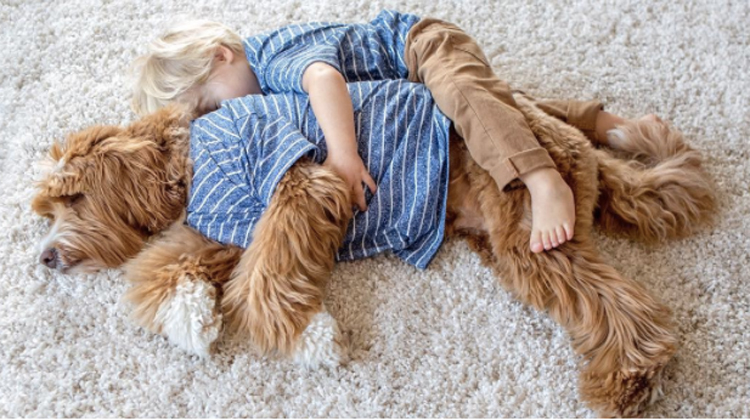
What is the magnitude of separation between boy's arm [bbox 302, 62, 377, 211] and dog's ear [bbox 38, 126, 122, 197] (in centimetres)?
49

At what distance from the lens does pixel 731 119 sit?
1715mm

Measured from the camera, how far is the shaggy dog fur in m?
1.28

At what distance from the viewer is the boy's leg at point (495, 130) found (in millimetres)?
1324

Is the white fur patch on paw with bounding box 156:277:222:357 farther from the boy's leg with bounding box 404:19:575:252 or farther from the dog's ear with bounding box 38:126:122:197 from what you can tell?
the boy's leg with bounding box 404:19:575:252

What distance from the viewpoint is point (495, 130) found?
1382 mm

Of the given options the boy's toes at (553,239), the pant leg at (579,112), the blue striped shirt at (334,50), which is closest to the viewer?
the boy's toes at (553,239)

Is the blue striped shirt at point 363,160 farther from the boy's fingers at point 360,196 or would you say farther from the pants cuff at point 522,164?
the pants cuff at point 522,164

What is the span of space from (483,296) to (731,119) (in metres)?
0.89

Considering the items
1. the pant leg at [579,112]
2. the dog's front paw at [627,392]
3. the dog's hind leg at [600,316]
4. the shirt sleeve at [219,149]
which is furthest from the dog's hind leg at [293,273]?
the pant leg at [579,112]

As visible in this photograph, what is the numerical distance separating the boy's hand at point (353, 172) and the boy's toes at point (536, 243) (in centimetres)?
37

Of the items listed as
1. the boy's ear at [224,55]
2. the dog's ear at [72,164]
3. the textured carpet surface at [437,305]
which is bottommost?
the textured carpet surface at [437,305]

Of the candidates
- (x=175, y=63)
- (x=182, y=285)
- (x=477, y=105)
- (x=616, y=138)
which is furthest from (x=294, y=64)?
(x=616, y=138)

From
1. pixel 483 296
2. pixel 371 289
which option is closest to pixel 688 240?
pixel 483 296

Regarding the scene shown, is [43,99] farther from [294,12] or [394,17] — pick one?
[394,17]
